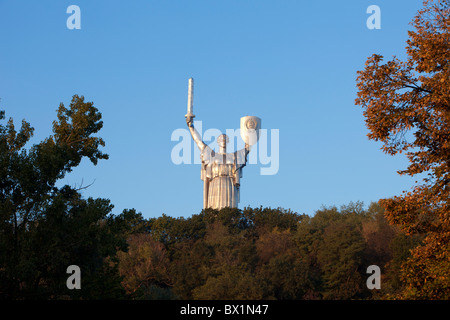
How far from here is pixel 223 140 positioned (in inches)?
1971

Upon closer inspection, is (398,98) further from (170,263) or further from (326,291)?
(170,263)

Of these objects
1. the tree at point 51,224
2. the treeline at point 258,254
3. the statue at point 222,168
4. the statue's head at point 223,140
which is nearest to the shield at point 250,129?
the statue at point 222,168

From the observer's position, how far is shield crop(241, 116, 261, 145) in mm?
47969

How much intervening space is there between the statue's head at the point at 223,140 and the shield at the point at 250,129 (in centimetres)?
195

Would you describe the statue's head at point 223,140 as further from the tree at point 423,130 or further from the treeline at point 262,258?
the tree at point 423,130

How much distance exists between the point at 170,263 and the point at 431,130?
36132 mm

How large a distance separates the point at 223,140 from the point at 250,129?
9.61ft

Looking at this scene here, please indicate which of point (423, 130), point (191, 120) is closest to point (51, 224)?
point (423, 130)

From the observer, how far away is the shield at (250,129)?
47969mm

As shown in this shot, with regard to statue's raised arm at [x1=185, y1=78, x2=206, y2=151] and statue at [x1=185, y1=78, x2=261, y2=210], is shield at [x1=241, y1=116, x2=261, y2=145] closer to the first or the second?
statue at [x1=185, y1=78, x2=261, y2=210]

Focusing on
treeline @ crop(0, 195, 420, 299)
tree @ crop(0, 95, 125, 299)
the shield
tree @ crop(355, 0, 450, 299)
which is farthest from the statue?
tree @ crop(355, 0, 450, 299)

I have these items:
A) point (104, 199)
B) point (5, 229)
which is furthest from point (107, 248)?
point (5, 229)

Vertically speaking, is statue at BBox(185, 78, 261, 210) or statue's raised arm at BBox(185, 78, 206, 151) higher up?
statue's raised arm at BBox(185, 78, 206, 151)
